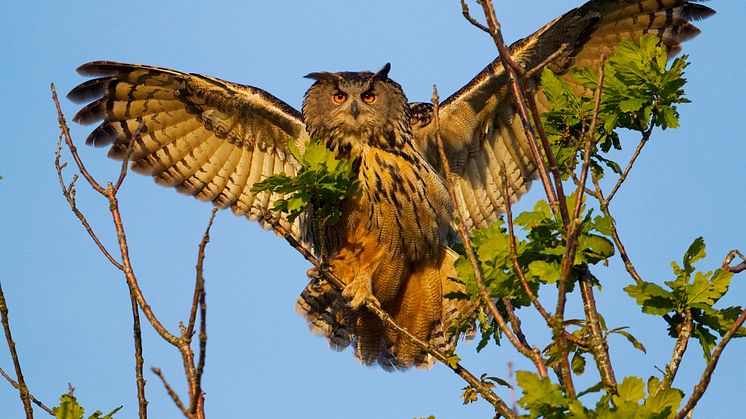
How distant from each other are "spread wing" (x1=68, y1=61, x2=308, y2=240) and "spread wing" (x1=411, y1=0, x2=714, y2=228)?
1.28 meters

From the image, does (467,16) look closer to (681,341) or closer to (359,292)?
(681,341)

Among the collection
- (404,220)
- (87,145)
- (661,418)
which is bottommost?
(661,418)

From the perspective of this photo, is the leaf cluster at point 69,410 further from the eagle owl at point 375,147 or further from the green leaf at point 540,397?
the eagle owl at point 375,147

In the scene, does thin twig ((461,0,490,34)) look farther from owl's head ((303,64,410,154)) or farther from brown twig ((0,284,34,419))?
Answer: owl's head ((303,64,410,154))

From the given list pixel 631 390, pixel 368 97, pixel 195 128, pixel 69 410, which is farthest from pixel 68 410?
pixel 195 128

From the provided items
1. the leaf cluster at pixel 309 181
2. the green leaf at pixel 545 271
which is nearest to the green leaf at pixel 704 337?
the green leaf at pixel 545 271

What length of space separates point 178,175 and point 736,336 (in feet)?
17.8

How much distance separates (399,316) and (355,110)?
1.66 meters

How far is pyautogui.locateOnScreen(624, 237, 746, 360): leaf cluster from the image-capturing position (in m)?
3.73

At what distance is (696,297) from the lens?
374cm

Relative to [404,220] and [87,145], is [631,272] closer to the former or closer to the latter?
[404,220]

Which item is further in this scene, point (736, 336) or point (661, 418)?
point (736, 336)

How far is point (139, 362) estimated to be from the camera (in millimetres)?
3775

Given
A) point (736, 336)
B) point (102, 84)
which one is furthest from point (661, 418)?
point (102, 84)
